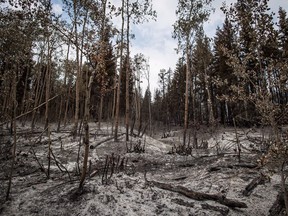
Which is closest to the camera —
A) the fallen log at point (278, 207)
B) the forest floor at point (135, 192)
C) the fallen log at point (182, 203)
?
the fallen log at point (278, 207)

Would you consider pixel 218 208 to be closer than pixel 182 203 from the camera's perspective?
Yes

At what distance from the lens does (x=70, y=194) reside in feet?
17.6

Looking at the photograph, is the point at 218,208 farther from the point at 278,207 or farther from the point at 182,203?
the point at 278,207

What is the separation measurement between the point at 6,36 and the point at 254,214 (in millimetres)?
7450

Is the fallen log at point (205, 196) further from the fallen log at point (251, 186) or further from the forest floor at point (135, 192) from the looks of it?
the fallen log at point (251, 186)

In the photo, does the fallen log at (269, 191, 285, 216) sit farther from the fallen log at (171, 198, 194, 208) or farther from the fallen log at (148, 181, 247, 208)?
the fallen log at (171, 198, 194, 208)

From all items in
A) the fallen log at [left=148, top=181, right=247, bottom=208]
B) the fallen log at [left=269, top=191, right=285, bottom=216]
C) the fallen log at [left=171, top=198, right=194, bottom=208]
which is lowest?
the fallen log at [left=171, top=198, right=194, bottom=208]

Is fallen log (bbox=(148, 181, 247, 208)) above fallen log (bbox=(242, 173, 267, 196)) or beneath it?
beneath

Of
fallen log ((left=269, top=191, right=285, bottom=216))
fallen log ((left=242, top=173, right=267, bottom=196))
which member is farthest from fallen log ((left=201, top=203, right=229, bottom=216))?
fallen log ((left=242, top=173, right=267, bottom=196))

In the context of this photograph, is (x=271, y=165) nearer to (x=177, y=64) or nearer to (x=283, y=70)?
(x=283, y=70)

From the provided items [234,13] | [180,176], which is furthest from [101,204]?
[234,13]

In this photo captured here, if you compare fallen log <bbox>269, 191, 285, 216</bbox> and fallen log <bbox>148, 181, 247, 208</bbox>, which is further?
fallen log <bbox>148, 181, 247, 208</bbox>

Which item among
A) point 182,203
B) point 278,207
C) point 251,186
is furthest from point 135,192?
point 278,207

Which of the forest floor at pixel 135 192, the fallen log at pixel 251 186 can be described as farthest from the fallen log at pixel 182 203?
the fallen log at pixel 251 186
